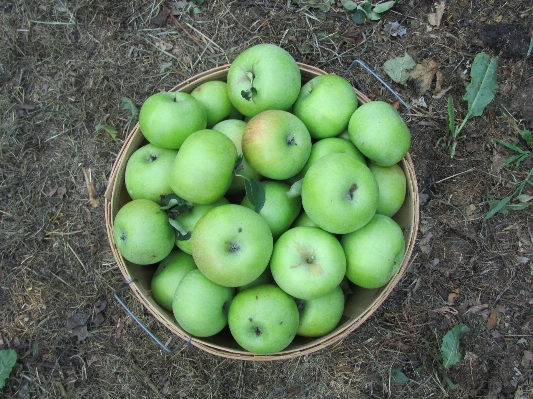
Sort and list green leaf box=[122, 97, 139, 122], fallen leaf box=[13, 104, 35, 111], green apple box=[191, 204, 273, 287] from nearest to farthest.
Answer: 1. green apple box=[191, 204, 273, 287]
2. green leaf box=[122, 97, 139, 122]
3. fallen leaf box=[13, 104, 35, 111]

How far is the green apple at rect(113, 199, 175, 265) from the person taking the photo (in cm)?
212

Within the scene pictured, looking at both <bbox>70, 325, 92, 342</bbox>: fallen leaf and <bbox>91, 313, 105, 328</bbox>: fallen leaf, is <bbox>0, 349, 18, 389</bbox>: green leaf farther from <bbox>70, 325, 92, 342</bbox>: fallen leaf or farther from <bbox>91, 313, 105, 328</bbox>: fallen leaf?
<bbox>91, 313, 105, 328</bbox>: fallen leaf

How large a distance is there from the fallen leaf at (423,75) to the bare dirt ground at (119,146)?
0.09 feet

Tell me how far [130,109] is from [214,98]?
1.08m

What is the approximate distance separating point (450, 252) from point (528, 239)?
0.55 m

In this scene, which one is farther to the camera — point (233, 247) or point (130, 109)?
point (130, 109)

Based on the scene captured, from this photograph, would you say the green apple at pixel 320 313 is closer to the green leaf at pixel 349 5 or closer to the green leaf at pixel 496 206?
the green leaf at pixel 496 206

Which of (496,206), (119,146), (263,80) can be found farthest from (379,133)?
(119,146)

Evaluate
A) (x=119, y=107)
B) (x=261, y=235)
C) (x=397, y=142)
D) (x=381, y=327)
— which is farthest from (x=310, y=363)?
(x=119, y=107)

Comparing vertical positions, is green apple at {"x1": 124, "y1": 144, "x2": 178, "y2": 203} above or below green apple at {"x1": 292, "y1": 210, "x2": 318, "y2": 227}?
above

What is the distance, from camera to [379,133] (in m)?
2.16

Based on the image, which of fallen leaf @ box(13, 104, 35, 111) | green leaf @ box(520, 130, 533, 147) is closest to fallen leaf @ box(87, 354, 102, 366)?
fallen leaf @ box(13, 104, 35, 111)

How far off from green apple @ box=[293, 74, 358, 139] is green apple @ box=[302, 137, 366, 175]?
0.24ft

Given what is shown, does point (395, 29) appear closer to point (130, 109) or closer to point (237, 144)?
point (237, 144)
